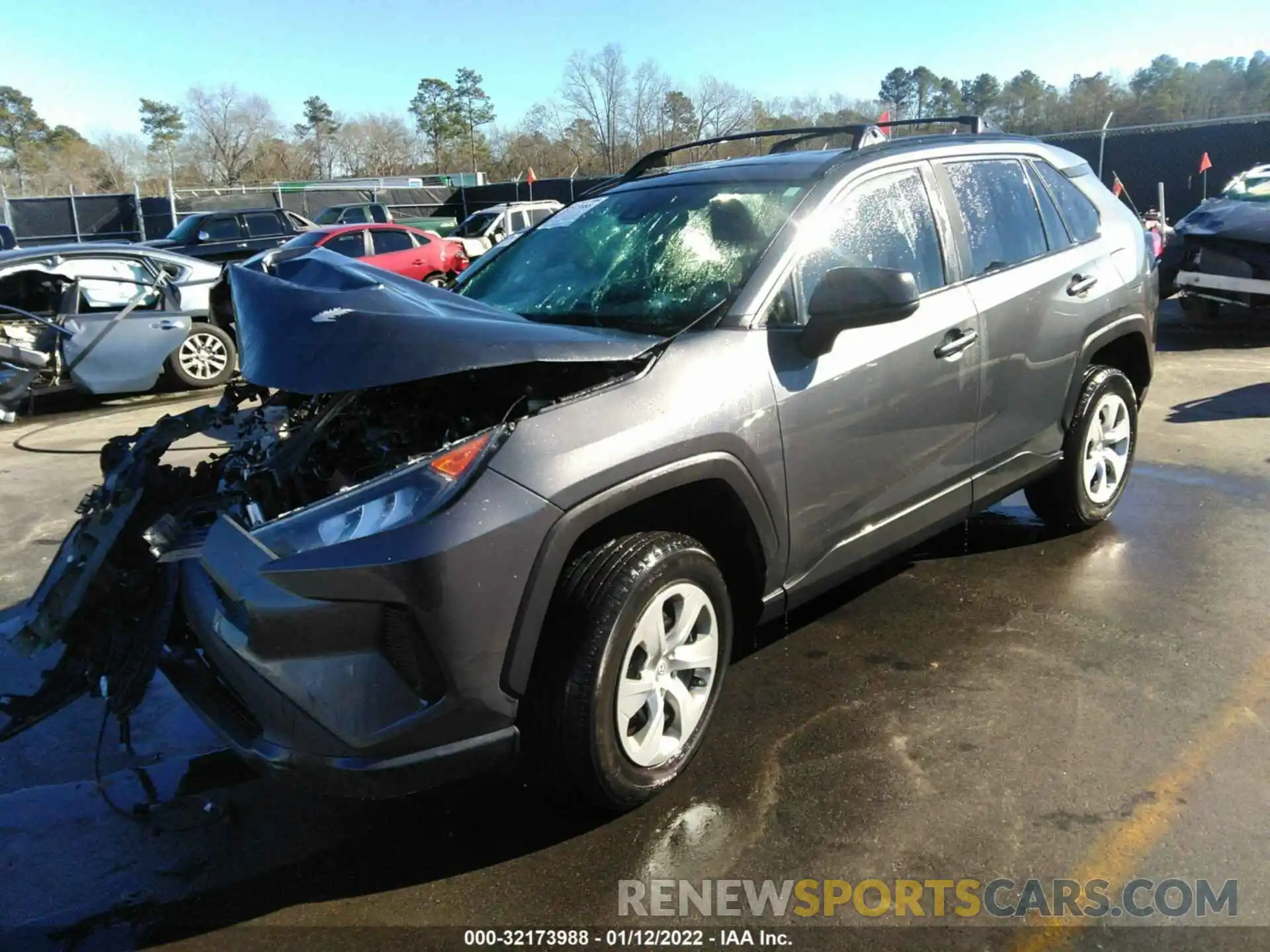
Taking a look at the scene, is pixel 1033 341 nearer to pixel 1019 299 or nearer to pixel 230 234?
pixel 1019 299

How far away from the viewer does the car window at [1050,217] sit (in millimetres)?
4297

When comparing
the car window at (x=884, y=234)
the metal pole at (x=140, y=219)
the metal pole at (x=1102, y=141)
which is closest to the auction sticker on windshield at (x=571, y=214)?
the car window at (x=884, y=234)

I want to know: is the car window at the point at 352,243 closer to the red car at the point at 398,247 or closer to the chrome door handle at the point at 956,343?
the red car at the point at 398,247

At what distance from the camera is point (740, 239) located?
10.9 feet

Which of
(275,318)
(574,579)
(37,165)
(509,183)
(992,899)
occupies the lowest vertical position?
(992,899)

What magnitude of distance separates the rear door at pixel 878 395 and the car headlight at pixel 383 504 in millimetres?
1080

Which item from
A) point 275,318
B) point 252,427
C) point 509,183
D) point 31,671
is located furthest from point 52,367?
point 509,183

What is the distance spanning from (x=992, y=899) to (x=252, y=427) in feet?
9.16

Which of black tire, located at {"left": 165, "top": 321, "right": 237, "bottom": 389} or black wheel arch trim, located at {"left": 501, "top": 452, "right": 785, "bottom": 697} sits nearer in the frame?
black wheel arch trim, located at {"left": 501, "top": 452, "right": 785, "bottom": 697}

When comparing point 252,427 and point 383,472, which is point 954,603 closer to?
point 383,472

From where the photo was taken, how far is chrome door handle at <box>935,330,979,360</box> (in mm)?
3531

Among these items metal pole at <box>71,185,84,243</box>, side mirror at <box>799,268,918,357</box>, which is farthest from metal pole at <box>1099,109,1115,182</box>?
metal pole at <box>71,185,84,243</box>

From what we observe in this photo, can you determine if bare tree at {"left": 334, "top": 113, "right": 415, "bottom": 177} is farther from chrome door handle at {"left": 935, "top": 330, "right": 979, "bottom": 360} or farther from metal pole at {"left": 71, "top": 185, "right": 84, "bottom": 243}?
chrome door handle at {"left": 935, "top": 330, "right": 979, "bottom": 360}

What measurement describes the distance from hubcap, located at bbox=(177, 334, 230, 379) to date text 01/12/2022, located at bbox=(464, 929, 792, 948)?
8.65 metres
